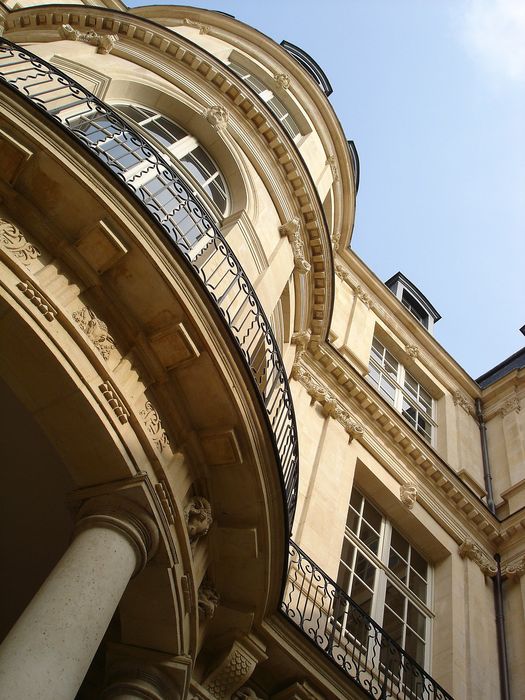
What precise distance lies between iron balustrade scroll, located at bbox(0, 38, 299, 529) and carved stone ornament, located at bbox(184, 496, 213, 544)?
1000 mm

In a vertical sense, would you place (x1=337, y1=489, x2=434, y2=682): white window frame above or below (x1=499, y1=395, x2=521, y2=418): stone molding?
below

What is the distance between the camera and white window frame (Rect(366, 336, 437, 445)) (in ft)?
49.6

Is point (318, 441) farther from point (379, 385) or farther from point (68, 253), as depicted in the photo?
point (68, 253)

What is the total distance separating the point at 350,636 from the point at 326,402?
427 cm

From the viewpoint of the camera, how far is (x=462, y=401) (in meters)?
16.9

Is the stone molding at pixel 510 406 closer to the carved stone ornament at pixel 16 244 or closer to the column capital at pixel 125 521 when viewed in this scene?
the column capital at pixel 125 521

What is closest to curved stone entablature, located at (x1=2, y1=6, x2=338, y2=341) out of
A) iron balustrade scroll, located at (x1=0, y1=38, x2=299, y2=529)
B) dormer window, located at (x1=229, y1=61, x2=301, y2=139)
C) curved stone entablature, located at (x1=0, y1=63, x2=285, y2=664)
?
dormer window, located at (x1=229, y1=61, x2=301, y2=139)

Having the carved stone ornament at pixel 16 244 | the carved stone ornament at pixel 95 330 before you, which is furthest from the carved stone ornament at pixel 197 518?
the carved stone ornament at pixel 16 244

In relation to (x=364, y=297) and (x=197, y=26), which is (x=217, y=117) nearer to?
(x=197, y=26)

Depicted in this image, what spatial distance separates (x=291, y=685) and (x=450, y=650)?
3.92 meters

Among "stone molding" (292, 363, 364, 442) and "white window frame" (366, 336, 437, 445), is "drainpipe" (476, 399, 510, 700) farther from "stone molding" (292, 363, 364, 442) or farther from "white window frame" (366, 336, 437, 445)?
"stone molding" (292, 363, 364, 442)

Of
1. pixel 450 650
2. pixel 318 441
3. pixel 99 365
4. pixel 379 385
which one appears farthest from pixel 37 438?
pixel 379 385

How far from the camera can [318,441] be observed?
11.3 meters

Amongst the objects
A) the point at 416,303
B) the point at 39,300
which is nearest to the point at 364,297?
the point at 416,303
